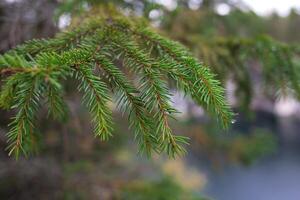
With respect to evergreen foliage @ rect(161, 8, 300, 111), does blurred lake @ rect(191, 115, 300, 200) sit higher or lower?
higher

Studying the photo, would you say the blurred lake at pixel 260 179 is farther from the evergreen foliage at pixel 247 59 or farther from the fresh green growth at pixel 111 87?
the fresh green growth at pixel 111 87

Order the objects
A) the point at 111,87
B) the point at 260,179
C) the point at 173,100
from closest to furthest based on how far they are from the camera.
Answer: the point at 111,87 → the point at 173,100 → the point at 260,179

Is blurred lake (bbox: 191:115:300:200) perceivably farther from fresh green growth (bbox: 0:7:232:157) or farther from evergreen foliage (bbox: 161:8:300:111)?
fresh green growth (bbox: 0:7:232:157)

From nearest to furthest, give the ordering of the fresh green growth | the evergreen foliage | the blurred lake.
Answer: the fresh green growth
the evergreen foliage
the blurred lake

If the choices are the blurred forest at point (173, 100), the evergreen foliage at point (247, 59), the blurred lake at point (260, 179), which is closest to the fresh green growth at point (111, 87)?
the blurred forest at point (173, 100)

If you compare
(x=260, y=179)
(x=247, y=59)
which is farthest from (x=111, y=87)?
(x=260, y=179)

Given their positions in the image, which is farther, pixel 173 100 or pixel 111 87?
pixel 173 100

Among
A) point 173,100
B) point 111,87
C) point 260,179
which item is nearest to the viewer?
point 111,87

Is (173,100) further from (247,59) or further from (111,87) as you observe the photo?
(111,87)

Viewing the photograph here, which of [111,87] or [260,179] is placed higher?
[260,179]

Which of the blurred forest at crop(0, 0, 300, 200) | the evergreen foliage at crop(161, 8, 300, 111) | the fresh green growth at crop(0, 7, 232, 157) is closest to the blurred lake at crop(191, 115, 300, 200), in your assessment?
the blurred forest at crop(0, 0, 300, 200)
